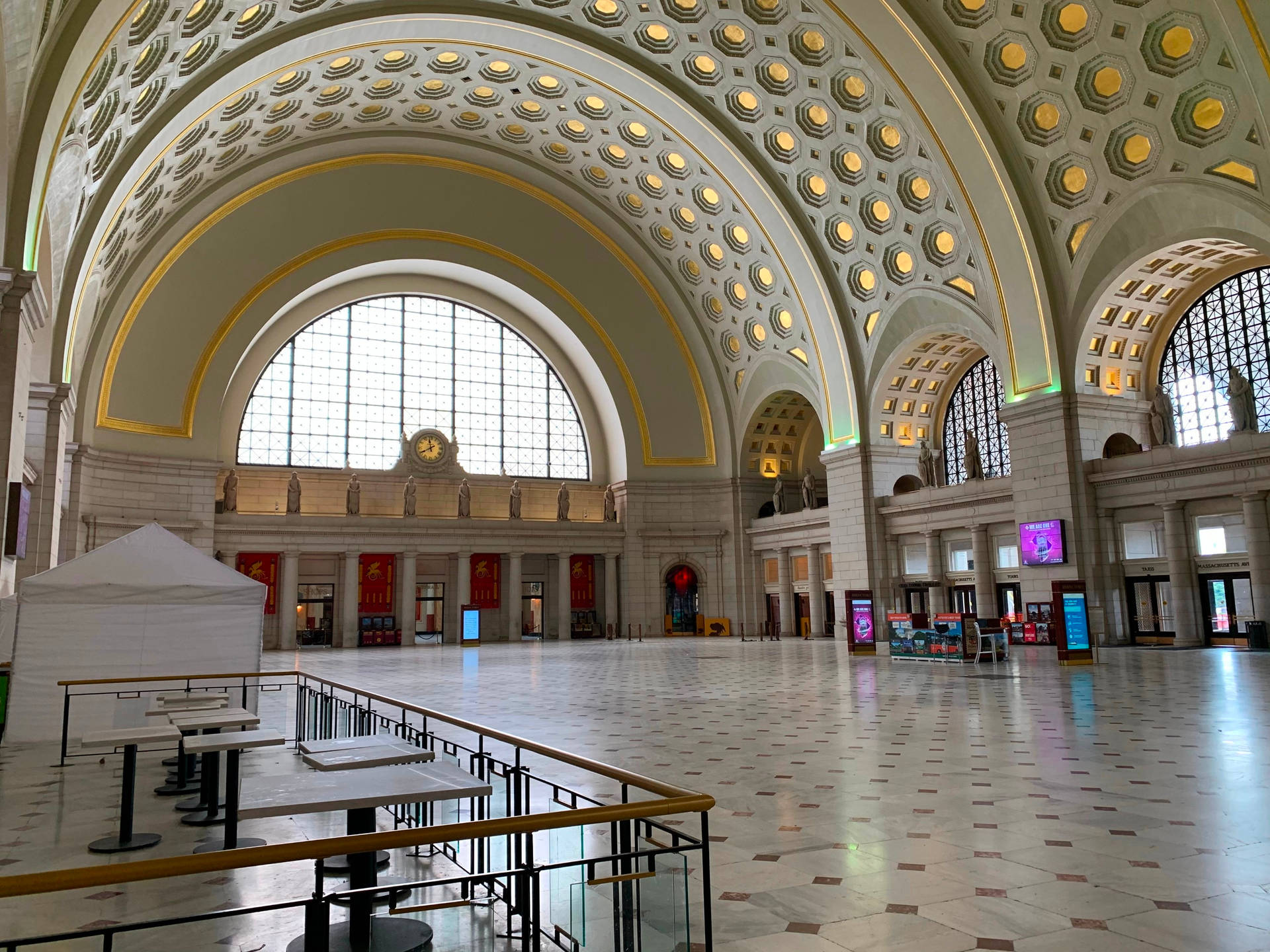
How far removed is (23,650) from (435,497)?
27.1m

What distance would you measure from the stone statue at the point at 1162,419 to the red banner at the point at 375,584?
27151 mm

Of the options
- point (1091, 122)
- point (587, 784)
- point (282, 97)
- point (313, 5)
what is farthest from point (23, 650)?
point (1091, 122)

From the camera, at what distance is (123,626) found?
1107 centimetres

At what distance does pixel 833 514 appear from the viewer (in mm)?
31906

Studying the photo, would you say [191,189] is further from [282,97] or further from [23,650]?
[23,650]

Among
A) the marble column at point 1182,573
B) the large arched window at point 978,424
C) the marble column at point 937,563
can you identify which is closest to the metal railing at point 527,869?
the marble column at point 1182,573

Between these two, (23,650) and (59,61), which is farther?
(59,61)

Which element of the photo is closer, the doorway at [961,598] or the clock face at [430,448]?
the doorway at [961,598]

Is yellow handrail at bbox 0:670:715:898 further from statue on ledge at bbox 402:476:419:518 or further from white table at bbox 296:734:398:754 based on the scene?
statue on ledge at bbox 402:476:419:518

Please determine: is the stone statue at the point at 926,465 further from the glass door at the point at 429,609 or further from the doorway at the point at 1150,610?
the glass door at the point at 429,609

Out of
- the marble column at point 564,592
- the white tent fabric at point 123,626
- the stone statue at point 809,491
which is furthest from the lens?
the marble column at point 564,592

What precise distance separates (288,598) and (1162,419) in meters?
29.7

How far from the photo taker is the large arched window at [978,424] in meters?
32.0

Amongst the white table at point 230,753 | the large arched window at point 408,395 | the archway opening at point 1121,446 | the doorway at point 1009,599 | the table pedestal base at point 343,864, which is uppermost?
the large arched window at point 408,395
